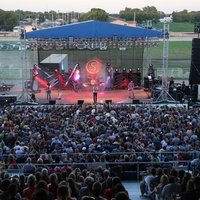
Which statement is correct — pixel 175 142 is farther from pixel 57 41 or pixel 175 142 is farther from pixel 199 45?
pixel 57 41

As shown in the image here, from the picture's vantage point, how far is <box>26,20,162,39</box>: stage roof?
89.4 feet

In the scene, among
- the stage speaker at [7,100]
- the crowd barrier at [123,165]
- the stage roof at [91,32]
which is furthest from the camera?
the stage roof at [91,32]

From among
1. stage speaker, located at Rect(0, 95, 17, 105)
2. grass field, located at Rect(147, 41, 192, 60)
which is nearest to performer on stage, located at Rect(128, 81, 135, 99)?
stage speaker, located at Rect(0, 95, 17, 105)

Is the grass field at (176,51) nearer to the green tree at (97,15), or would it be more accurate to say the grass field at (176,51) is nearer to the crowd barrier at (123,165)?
the green tree at (97,15)

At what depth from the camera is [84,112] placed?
19156mm

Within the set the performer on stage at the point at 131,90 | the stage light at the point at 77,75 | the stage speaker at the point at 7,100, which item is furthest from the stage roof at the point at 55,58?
the stage speaker at the point at 7,100

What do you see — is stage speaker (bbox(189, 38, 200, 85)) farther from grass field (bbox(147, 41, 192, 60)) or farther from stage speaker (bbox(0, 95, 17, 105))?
grass field (bbox(147, 41, 192, 60))

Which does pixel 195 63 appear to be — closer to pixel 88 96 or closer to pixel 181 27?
pixel 88 96

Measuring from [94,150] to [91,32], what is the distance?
1550 centimetres

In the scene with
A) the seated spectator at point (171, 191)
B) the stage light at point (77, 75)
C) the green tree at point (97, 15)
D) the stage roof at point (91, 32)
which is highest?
the green tree at point (97, 15)

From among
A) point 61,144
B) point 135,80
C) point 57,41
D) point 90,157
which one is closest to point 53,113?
point 61,144

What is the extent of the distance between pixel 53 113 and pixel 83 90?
11.6m

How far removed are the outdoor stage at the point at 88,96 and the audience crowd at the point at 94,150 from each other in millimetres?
6201

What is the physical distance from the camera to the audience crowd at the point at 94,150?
7.60m
